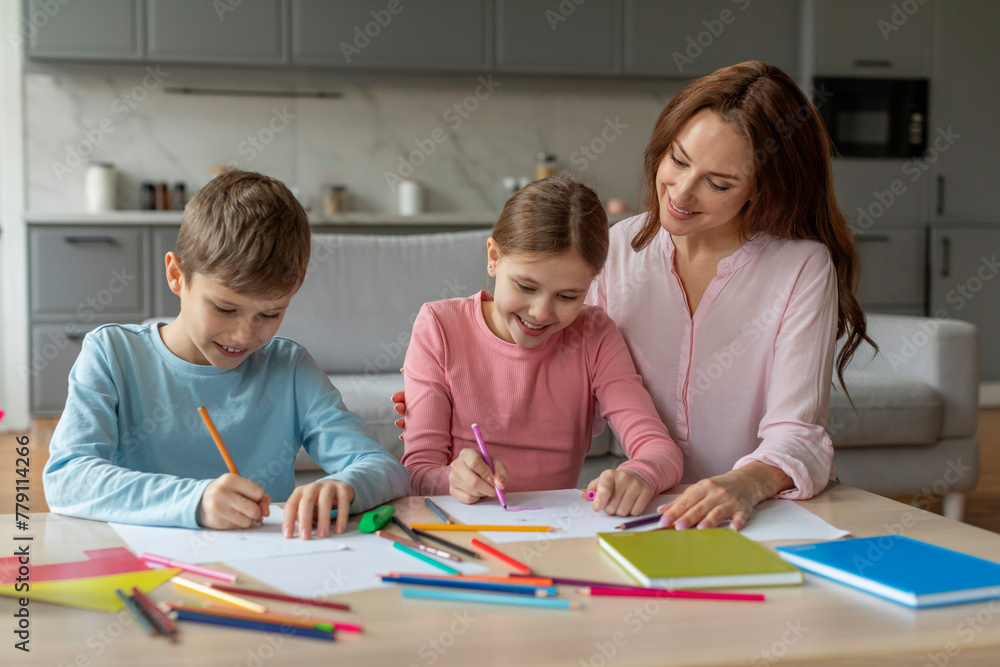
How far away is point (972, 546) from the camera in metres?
0.78

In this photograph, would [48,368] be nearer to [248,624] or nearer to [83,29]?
[83,29]

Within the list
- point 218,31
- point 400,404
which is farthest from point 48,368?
point 400,404

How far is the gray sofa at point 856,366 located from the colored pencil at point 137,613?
1679mm

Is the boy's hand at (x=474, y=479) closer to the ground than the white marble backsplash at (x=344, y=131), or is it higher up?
closer to the ground

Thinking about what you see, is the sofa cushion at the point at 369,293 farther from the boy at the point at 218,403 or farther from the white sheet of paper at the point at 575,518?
the white sheet of paper at the point at 575,518

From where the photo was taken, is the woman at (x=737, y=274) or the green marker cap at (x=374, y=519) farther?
the woman at (x=737, y=274)

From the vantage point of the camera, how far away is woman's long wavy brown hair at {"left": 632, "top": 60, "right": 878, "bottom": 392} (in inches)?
49.6

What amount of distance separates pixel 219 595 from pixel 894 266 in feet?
15.1

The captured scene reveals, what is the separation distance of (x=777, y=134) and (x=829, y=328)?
296mm

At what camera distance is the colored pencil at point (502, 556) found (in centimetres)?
71

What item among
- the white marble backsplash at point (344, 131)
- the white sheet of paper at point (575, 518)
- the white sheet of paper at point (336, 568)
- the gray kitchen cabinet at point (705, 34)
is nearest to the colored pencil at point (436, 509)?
the white sheet of paper at point (575, 518)

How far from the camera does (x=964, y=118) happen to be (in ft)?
15.3

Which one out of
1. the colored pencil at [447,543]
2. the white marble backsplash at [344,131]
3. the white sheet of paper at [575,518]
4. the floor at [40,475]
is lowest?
the floor at [40,475]

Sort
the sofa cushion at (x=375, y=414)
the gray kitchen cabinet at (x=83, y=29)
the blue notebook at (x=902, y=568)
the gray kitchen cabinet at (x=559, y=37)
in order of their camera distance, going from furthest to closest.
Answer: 1. the gray kitchen cabinet at (x=559, y=37)
2. the gray kitchen cabinet at (x=83, y=29)
3. the sofa cushion at (x=375, y=414)
4. the blue notebook at (x=902, y=568)
